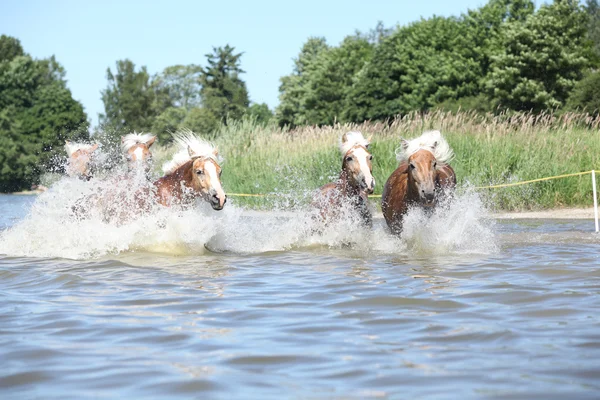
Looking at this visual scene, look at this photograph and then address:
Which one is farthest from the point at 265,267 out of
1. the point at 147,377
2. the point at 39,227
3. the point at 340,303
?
the point at 147,377

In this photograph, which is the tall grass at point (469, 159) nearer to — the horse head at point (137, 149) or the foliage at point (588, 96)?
the horse head at point (137, 149)

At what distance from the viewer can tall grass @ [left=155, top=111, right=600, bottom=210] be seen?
19953mm

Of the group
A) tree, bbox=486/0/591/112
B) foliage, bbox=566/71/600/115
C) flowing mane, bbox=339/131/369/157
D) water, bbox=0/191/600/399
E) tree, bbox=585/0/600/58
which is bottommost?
water, bbox=0/191/600/399

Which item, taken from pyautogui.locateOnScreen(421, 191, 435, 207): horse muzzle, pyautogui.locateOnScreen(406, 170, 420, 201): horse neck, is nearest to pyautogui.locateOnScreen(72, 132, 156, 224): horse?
pyautogui.locateOnScreen(406, 170, 420, 201): horse neck

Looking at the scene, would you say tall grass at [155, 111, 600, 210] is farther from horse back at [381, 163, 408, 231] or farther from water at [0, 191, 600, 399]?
water at [0, 191, 600, 399]

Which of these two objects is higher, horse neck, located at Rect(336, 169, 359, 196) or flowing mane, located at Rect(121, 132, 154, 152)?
flowing mane, located at Rect(121, 132, 154, 152)

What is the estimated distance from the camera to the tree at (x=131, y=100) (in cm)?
10506

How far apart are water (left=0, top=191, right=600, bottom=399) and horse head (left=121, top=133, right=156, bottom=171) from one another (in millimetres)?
1193

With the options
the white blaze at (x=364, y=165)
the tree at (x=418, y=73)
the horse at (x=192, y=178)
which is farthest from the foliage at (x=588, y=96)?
the horse at (x=192, y=178)

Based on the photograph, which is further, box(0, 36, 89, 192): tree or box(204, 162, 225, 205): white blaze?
box(0, 36, 89, 192): tree

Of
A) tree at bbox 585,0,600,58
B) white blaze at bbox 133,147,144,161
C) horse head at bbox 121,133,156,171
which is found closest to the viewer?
horse head at bbox 121,133,156,171

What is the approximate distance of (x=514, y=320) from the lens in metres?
5.87

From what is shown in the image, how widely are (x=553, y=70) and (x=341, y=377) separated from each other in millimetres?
46742

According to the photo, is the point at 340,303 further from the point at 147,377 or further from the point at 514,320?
the point at 147,377
